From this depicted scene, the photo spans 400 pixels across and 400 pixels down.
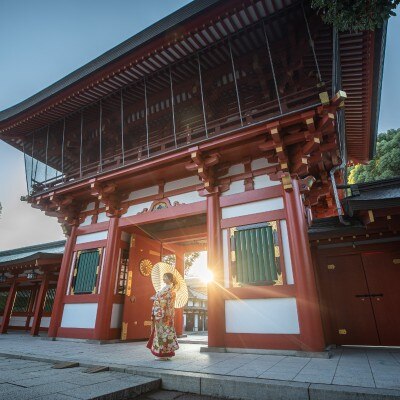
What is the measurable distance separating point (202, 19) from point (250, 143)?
2995 millimetres

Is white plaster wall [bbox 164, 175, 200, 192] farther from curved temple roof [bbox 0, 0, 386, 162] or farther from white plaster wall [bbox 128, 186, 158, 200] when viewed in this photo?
curved temple roof [bbox 0, 0, 386, 162]

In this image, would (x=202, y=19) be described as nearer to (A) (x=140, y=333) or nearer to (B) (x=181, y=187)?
(B) (x=181, y=187)

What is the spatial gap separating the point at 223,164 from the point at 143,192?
9.37 ft

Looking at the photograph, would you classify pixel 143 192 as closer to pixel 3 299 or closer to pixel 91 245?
pixel 91 245

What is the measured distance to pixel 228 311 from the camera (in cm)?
585

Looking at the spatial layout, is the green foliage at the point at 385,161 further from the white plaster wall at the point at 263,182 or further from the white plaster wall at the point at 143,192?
the white plaster wall at the point at 143,192

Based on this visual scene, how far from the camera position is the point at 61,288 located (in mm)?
8617

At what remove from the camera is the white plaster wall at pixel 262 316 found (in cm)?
525

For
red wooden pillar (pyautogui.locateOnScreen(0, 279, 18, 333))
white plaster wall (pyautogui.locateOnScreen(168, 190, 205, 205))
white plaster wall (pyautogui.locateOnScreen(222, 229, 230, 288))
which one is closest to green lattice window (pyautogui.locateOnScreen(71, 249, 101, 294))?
white plaster wall (pyautogui.locateOnScreen(168, 190, 205, 205))

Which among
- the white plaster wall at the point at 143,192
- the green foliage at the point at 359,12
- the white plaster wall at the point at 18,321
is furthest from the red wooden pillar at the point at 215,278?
the white plaster wall at the point at 18,321

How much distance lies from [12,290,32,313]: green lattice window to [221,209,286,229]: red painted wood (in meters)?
13.0

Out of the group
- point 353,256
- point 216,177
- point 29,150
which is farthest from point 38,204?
point 353,256

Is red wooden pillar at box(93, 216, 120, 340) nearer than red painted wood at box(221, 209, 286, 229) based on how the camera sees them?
No

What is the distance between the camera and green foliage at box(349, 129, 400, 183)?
18562mm
